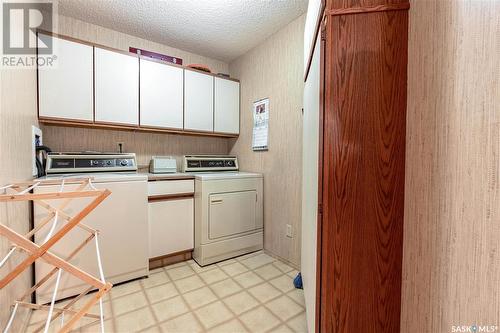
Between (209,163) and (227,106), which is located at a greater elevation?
(227,106)

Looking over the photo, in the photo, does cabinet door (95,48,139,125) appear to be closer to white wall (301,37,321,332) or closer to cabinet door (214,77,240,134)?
cabinet door (214,77,240,134)

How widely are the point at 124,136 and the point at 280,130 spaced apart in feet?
5.66

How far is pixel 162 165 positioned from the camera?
7.79ft

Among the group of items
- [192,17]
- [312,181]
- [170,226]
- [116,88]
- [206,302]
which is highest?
[192,17]

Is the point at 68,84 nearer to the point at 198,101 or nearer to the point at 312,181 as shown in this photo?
the point at 198,101

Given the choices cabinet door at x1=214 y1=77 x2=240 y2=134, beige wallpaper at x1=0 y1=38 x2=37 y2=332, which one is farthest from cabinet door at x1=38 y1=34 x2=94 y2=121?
cabinet door at x1=214 y1=77 x2=240 y2=134

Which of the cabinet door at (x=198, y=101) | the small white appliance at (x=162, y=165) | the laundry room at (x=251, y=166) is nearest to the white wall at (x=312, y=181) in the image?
the laundry room at (x=251, y=166)

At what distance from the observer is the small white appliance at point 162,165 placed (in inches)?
91.9

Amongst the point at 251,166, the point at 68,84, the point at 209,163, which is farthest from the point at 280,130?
the point at 68,84

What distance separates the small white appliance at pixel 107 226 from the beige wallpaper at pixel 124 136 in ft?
1.00

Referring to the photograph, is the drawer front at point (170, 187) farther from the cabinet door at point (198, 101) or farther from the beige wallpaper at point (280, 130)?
the beige wallpaper at point (280, 130)

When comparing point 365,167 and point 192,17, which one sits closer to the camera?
point 365,167

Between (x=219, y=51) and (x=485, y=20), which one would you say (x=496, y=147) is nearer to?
(x=485, y=20)

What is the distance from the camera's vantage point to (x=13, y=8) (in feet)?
3.84
